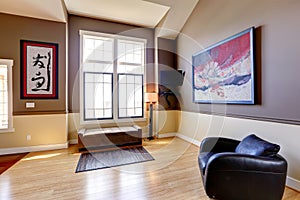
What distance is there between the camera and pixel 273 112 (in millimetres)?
2473

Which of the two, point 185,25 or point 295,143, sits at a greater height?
point 185,25

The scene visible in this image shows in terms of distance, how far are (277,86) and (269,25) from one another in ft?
3.13

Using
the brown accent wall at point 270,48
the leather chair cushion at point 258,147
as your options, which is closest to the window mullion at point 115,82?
the brown accent wall at point 270,48

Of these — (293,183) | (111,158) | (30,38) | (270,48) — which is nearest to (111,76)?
(30,38)

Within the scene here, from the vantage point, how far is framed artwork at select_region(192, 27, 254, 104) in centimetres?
282

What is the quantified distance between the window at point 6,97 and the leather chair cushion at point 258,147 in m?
4.55

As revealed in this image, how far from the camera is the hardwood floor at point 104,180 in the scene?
2.10 metres

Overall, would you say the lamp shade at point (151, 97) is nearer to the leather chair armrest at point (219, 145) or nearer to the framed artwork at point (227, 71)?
the framed artwork at point (227, 71)

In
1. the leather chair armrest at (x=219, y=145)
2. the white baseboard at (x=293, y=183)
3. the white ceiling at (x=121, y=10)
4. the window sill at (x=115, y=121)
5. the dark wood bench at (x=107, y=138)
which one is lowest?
the white baseboard at (x=293, y=183)

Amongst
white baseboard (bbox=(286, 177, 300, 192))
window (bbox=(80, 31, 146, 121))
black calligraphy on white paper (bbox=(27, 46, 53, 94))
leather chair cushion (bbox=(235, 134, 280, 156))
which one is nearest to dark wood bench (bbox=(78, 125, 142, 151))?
window (bbox=(80, 31, 146, 121))

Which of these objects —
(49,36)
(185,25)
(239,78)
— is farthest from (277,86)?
(49,36)

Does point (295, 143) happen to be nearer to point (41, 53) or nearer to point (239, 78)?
point (239, 78)

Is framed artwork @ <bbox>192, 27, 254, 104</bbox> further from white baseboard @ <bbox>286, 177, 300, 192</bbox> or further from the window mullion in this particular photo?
the window mullion

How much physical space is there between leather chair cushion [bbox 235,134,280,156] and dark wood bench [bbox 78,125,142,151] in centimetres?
261
